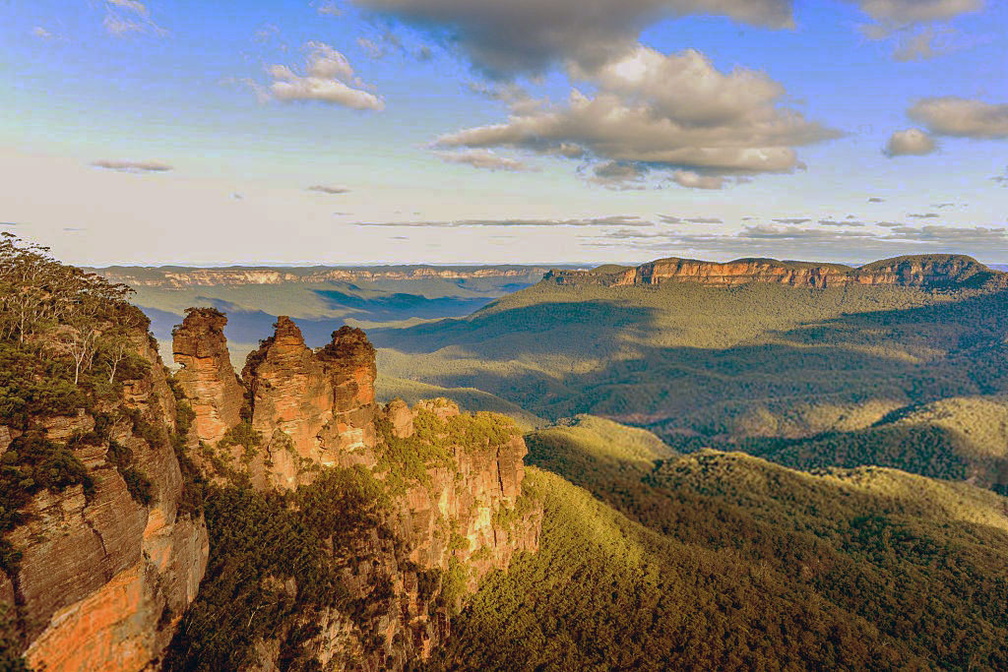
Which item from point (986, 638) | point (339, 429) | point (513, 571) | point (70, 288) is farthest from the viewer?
point (986, 638)

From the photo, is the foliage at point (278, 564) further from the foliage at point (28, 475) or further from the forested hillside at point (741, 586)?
the forested hillside at point (741, 586)

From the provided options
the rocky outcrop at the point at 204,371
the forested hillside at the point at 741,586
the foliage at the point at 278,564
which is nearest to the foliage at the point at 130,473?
the foliage at the point at 278,564

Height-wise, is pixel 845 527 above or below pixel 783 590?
below

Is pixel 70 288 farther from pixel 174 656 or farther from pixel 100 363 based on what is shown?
pixel 174 656

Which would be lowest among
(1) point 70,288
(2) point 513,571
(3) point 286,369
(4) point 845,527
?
(4) point 845,527

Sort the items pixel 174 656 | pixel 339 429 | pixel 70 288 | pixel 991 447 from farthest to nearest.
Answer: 1. pixel 991 447
2. pixel 339 429
3. pixel 70 288
4. pixel 174 656

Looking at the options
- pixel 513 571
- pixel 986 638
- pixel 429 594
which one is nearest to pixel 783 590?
pixel 986 638

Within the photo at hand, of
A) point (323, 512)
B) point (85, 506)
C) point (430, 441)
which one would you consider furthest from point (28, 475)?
point (430, 441)

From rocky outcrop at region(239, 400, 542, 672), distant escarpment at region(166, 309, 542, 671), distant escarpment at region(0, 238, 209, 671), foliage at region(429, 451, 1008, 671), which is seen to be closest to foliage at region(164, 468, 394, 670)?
distant escarpment at region(166, 309, 542, 671)
